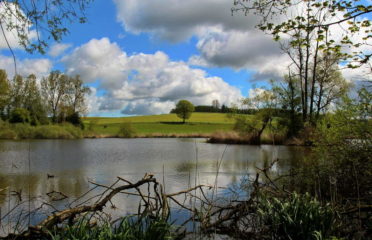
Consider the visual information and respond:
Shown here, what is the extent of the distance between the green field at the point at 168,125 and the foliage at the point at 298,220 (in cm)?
4912

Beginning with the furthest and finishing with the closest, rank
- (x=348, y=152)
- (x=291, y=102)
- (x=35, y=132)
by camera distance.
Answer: (x=35, y=132) < (x=291, y=102) < (x=348, y=152)

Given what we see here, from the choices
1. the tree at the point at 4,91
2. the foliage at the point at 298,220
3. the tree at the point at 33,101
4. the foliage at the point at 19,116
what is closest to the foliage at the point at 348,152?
the foliage at the point at 298,220

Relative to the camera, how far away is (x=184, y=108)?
249ft

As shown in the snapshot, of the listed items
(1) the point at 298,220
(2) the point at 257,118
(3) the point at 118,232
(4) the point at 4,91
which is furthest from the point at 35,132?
(1) the point at 298,220

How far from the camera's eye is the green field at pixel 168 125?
189 feet

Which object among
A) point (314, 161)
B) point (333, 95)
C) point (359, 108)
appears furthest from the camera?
point (333, 95)

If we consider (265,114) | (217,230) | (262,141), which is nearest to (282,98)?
(265,114)

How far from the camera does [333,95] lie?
28672 mm

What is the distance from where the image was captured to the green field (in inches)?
2268

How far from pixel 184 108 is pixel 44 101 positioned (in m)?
33.9

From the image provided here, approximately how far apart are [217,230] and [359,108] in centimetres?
444

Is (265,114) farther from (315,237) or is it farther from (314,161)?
(315,237)

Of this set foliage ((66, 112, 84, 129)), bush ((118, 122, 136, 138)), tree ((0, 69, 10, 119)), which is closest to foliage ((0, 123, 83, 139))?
tree ((0, 69, 10, 119))

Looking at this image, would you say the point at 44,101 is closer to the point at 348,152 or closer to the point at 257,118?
the point at 257,118
